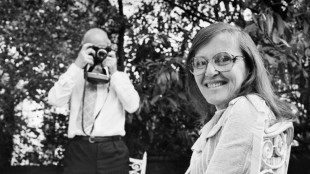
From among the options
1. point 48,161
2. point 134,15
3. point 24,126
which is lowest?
point 48,161

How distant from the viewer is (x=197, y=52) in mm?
1198

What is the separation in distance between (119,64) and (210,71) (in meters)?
3.32

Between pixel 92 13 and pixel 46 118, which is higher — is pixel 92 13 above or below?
above

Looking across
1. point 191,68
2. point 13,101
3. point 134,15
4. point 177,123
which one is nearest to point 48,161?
point 13,101

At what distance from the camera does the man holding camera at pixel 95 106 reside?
9.75ft

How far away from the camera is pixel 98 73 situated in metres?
3.06

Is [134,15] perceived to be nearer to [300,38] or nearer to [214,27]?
[300,38]

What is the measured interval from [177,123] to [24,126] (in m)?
1.37

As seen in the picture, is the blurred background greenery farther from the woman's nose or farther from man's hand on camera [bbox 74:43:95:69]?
the woman's nose

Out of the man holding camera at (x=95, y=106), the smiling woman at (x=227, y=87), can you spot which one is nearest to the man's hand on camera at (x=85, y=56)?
the man holding camera at (x=95, y=106)

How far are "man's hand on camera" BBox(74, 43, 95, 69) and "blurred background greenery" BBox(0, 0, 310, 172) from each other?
956mm

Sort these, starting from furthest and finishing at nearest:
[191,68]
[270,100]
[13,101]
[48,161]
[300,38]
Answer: [48,161]
[13,101]
[300,38]
[191,68]
[270,100]

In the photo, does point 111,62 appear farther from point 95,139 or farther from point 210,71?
point 210,71

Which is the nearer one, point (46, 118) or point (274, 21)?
point (274, 21)
